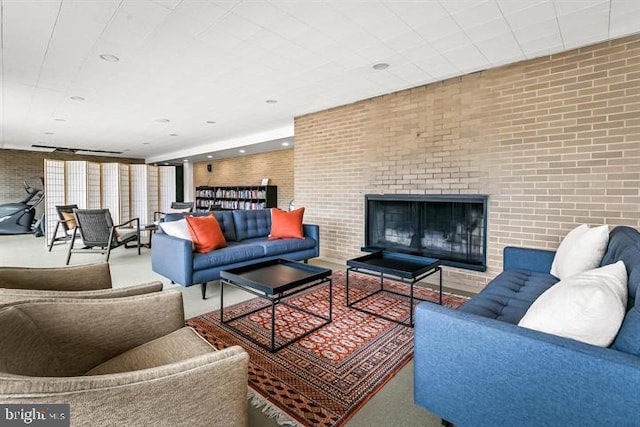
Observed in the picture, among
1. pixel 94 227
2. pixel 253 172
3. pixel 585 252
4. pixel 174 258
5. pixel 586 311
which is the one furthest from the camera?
pixel 253 172

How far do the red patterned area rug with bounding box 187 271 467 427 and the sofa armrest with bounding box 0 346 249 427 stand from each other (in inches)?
28.4

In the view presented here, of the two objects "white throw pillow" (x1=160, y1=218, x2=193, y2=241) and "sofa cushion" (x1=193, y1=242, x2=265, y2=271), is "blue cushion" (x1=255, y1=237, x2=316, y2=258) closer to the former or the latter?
"sofa cushion" (x1=193, y1=242, x2=265, y2=271)

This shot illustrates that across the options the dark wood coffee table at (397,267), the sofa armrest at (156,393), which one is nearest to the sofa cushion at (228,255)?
the dark wood coffee table at (397,267)

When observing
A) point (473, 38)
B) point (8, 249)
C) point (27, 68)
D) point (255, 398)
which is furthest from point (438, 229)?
point (8, 249)

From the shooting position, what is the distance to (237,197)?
376 inches

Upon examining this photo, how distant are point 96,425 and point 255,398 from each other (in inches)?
42.8

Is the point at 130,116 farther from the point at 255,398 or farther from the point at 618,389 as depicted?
the point at 618,389

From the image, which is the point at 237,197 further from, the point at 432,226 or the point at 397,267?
the point at 397,267

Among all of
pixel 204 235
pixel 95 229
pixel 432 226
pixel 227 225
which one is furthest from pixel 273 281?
pixel 95 229

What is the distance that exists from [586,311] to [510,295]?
109 cm

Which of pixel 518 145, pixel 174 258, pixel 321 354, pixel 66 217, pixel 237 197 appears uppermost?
pixel 518 145

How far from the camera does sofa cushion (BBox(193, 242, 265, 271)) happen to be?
330cm

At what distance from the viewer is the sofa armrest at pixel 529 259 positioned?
262cm

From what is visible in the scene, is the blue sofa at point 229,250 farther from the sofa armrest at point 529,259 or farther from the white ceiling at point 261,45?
the sofa armrest at point 529,259
